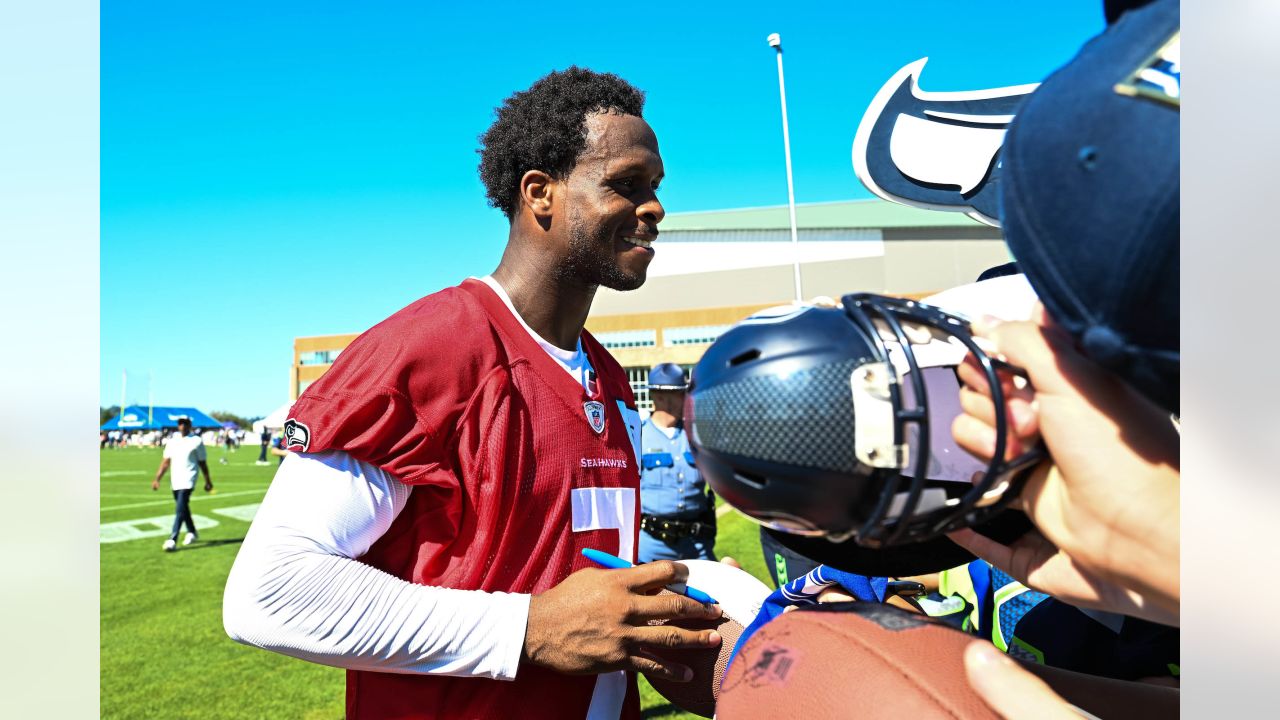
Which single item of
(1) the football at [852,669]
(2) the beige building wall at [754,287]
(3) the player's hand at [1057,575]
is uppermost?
(2) the beige building wall at [754,287]

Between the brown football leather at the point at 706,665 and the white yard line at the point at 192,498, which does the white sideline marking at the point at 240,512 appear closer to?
the white yard line at the point at 192,498

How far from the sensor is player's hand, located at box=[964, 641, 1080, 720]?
89 cm

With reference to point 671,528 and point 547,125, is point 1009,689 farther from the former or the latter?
point 671,528

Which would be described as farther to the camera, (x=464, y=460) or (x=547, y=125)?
(x=547, y=125)

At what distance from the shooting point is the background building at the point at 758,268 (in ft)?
120

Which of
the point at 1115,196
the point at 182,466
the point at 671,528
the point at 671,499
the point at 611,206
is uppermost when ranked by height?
the point at 611,206

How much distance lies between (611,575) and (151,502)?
68.6 feet

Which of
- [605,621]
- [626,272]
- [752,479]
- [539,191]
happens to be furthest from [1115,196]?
[539,191]

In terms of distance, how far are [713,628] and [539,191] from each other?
1.11m

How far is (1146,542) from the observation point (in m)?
0.79

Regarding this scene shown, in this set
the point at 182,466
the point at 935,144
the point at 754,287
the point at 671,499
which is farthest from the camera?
the point at 754,287

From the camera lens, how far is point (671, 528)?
6316 millimetres

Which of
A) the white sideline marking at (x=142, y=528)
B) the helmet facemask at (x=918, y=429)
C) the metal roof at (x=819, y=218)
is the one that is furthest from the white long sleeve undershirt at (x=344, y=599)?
the metal roof at (x=819, y=218)

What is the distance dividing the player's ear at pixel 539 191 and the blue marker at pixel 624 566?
83 cm
